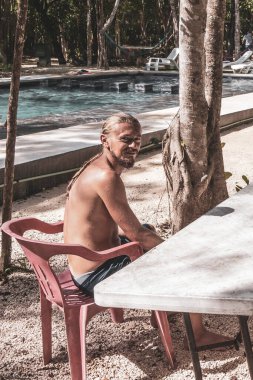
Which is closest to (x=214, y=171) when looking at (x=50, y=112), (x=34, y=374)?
(x=34, y=374)

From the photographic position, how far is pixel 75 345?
3.04 m

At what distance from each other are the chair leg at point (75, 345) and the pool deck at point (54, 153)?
3.38 meters

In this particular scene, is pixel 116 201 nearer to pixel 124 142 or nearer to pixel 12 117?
pixel 124 142

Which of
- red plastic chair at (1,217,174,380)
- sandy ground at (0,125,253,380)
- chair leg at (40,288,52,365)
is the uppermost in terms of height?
red plastic chair at (1,217,174,380)

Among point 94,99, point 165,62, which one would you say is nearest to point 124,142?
point 94,99

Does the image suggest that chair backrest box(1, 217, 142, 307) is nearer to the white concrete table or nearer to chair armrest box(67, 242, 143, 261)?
chair armrest box(67, 242, 143, 261)

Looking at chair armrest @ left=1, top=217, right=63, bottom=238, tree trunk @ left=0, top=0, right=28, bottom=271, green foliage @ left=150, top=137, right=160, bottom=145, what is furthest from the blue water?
chair armrest @ left=1, top=217, right=63, bottom=238

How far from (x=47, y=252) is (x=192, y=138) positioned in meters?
1.90

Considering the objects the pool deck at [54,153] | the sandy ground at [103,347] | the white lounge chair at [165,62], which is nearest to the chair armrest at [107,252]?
the sandy ground at [103,347]

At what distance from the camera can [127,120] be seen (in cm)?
323

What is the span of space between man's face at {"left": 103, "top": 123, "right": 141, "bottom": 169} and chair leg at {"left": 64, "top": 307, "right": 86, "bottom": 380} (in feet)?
2.44

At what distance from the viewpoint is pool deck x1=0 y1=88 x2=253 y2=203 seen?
6699 mm

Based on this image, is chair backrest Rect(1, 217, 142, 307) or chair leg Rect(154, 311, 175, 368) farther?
chair leg Rect(154, 311, 175, 368)

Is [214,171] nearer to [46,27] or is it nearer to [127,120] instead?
[127,120]
